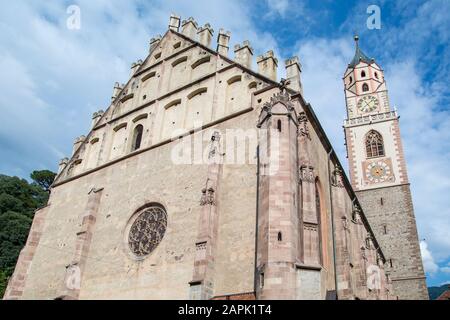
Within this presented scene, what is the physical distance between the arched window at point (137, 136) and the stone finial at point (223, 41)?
5.15 metres

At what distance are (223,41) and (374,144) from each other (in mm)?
25148

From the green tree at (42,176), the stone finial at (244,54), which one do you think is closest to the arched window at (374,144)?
the stone finial at (244,54)

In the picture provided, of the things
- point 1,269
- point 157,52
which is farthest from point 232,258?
point 1,269

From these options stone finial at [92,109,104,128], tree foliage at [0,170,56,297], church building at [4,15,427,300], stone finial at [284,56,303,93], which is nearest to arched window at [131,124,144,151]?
church building at [4,15,427,300]

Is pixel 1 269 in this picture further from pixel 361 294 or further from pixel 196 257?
pixel 361 294

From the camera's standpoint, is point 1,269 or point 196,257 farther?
point 1,269

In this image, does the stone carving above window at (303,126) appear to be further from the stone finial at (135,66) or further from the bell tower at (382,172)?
the bell tower at (382,172)

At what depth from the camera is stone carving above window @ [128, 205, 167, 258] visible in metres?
14.0

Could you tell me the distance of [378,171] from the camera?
117 feet

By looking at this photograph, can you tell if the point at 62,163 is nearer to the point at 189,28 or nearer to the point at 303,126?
the point at 189,28

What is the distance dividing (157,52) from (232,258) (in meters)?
13.4

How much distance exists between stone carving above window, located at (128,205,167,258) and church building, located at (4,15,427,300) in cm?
5

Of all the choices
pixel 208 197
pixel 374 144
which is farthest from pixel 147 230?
pixel 374 144
